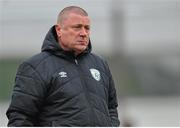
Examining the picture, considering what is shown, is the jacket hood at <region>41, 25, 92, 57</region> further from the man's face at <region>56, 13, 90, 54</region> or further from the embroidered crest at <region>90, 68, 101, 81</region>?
the embroidered crest at <region>90, 68, 101, 81</region>

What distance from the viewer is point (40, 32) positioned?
13008 millimetres

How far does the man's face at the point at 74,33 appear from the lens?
13.0 ft

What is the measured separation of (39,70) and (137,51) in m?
9.84

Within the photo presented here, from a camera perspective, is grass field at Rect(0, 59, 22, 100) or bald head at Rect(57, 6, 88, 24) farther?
grass field at Rect(0, 59, 22, 100)

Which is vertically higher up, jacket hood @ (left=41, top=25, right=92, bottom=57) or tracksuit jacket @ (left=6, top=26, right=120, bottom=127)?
jacket hood @ (left=41, top=25, right=92, bottom=57)

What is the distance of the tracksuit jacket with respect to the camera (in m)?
3.84

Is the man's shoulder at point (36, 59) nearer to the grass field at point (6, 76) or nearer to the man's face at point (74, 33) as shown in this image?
the man's face at point (74, 33)

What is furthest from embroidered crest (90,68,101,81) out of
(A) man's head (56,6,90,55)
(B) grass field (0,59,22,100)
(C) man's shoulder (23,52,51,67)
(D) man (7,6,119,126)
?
(B) grass field (0,59,22,100)

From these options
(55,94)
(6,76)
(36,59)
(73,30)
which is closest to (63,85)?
(55,94)

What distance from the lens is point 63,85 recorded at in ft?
12.7

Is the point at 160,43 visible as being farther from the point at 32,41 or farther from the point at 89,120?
the point at 89,120

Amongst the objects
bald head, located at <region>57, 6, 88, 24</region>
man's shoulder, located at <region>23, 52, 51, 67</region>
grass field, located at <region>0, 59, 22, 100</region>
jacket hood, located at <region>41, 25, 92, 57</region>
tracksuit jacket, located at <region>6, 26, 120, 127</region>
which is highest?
bald head, located at <region>57, 6, 88, 24</region>

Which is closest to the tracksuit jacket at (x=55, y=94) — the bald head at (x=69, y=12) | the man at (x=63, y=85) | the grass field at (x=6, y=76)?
the man at (x=63, y=85)

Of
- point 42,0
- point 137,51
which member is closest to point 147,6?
point 137,51
